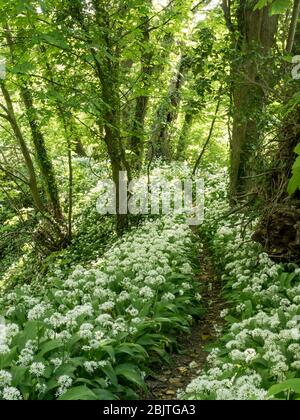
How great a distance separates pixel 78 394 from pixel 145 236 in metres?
5.83

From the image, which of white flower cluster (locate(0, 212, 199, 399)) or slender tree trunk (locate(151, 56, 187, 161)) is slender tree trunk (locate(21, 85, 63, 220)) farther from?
white flower cluster (locate(0, 212, 199, 399))

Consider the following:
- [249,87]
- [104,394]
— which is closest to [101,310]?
[104,394]

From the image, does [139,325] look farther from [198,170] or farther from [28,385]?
[198,170]

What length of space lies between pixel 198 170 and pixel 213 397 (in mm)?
16714

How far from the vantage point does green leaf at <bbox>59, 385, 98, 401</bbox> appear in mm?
3666

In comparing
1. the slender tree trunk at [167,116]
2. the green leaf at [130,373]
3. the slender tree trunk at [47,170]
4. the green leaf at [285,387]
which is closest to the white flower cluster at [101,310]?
the green leaf at [130,373]

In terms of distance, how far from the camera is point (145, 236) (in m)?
9.43

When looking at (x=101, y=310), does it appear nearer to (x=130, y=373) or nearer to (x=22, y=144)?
(x=130, y=373)

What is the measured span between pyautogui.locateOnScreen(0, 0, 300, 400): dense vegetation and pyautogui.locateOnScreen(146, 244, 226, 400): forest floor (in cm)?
7

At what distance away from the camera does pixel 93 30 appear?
906 centimetres

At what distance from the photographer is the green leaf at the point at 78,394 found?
3666mm

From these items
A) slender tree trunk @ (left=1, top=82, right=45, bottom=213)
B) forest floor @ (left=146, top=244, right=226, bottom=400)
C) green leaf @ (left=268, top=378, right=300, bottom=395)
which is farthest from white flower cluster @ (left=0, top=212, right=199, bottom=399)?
slender tree trunk @ (left=1, top=82, right=45, bottom=213)

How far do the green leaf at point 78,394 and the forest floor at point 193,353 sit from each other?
109 centimetres
